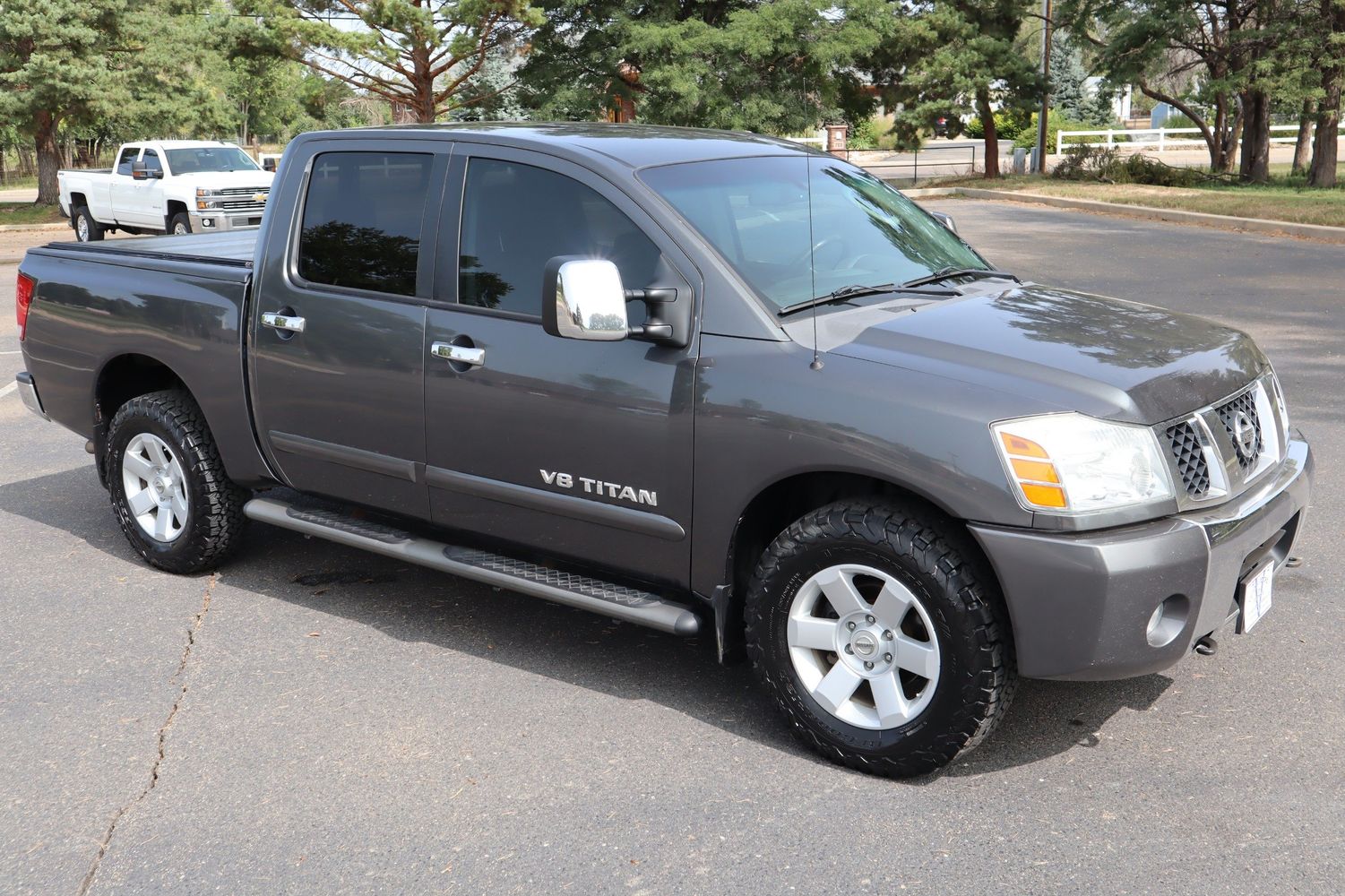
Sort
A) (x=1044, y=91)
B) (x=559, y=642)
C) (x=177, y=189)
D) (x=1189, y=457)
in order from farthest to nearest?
(x=1044, y=91) → (x=177, y=189) → (x=559, y=642) → (x=1189, y=457)

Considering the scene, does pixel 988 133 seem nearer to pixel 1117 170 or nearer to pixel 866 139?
pixel 1117 170

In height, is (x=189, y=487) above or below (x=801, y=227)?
below

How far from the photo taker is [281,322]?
493cm

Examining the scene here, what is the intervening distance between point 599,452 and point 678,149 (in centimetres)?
116

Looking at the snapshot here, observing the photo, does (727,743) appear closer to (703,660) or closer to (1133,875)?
(703,660)

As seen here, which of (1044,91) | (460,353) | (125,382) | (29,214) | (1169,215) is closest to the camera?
(460,353)

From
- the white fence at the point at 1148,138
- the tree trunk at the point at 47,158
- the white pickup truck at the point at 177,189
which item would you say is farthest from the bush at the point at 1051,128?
the tree trunk at the point at 47,158

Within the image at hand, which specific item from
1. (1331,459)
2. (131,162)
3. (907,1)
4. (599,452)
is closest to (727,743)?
(599,452)

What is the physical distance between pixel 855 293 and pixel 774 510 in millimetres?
760

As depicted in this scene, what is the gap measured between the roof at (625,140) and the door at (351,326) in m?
0.16

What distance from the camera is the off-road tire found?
5402 mm

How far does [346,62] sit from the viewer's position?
3262cm

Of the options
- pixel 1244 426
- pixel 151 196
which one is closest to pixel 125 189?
pixel 151 196

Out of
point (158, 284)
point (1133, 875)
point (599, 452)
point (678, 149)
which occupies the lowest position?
point (1133, 875)
